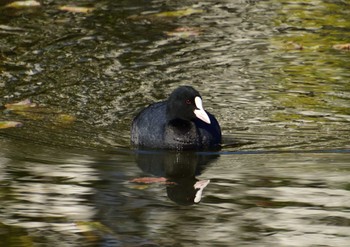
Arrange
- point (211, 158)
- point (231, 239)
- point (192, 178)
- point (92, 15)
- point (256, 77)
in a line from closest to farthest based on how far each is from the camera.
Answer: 1. point (231, 239)
2. point (192, 178)
3. point (211, 158)
4. point (256, 77)
5. point (92, 15)

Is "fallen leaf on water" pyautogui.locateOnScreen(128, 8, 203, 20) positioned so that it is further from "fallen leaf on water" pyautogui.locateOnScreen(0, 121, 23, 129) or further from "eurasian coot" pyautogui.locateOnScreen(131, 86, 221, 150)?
"eurasian coot" pyautogui.locateOnScreen(131, 86, 221, 150)

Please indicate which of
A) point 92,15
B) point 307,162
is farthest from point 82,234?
point 92,15

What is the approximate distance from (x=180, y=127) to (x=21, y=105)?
207cm

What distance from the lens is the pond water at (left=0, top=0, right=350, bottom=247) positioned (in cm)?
697

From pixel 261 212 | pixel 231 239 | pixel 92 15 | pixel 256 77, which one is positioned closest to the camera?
pixel 231 239

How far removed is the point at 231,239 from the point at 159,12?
9056mm

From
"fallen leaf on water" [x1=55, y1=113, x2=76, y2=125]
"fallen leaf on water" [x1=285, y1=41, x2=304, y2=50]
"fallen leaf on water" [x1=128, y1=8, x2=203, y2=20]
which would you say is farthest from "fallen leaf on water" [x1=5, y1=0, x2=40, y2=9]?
"fallen leaf on water" [x1=55, y1=113, x2=76, y2=125]

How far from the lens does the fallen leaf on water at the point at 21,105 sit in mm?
10945

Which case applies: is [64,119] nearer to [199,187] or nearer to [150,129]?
[150,129]

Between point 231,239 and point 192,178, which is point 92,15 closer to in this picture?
point 192,178

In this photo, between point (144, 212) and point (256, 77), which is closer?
point (144, 212)

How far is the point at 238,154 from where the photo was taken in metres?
9.34

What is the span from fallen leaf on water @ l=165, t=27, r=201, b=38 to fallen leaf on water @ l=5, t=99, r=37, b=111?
11.1ft

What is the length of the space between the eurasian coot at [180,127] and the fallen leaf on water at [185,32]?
4.15 m
